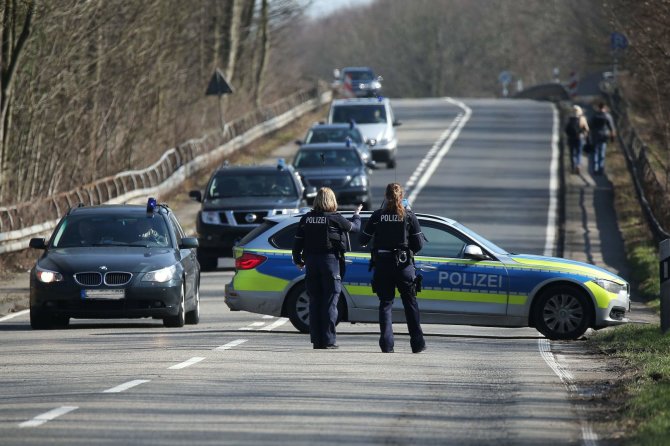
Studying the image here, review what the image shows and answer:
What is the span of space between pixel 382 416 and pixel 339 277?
5.43 metres

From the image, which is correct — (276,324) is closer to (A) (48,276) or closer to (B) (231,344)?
(A) (48,276)

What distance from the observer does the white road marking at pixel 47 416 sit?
33.6 feet

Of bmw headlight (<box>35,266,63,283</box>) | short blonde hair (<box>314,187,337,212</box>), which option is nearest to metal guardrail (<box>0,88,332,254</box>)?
bmw headlight (<box>35,266,63,283</box>)

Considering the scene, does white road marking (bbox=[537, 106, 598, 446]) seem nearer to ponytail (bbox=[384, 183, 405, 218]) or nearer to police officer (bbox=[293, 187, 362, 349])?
ponytail (bbox=[384, 183, 405, 218])

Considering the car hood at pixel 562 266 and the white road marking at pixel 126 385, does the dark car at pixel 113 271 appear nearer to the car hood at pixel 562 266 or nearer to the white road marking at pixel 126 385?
the car hood at pixel 562 266

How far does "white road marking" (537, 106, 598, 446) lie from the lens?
412 inches

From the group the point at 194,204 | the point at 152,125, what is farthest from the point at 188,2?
the point at 194,204

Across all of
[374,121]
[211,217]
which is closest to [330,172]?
[211,217]

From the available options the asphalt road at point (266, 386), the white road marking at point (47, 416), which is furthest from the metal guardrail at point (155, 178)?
the white road marking at point (47, 416)

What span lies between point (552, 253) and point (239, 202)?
6.02 m

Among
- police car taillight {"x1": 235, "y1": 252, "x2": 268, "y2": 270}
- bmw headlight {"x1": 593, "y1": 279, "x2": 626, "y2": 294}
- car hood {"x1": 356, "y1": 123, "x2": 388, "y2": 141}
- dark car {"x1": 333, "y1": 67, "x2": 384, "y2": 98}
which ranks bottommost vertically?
dark car {"x1": 333, "y1": 67, "x2": 384, "y2": 98}

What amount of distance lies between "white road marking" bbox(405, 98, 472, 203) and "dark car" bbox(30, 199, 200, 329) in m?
20.9

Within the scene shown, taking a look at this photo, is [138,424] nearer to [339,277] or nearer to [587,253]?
[339,277]

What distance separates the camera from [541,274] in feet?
59.2
